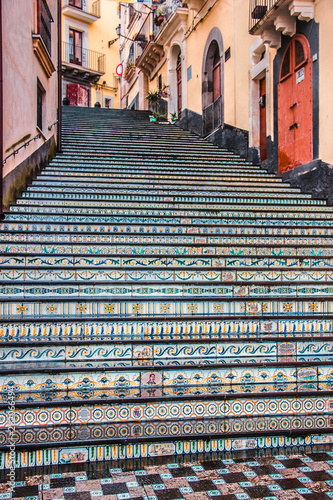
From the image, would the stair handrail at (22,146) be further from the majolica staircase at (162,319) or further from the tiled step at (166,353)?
the tiled step at (166,353)

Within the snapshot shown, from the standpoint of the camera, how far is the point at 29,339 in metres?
3.84

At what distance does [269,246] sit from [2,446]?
147 inches

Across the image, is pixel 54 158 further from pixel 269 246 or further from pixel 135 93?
pixel 135 93

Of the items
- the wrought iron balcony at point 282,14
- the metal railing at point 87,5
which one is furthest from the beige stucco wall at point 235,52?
the metal railing at point 87,5

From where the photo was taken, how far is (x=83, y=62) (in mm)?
27938

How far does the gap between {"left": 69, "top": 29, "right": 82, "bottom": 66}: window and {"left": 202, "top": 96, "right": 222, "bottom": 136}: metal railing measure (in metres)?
15.5

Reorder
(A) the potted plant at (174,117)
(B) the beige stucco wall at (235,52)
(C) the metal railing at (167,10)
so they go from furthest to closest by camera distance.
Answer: (A) the potted plant at (174,117) < (C) the metal railing at (167,10) < (B) the beige stucco wall at (235,52)

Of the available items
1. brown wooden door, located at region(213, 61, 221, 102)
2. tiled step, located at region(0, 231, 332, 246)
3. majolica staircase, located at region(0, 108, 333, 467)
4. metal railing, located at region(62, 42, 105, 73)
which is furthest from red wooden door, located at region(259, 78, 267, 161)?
metal railing, located at region(62, 42, 105, 73)

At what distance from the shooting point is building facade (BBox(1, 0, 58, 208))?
21.0 ft

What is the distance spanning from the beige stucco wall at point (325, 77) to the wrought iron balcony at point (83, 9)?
2272cm

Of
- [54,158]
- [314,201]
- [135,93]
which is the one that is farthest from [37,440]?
[135,93]

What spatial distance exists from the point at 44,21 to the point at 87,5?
882 inches

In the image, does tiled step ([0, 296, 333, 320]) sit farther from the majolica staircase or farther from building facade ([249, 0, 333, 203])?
building facade ([249, 0, 333, 203])

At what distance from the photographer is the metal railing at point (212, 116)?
43.7 ft
